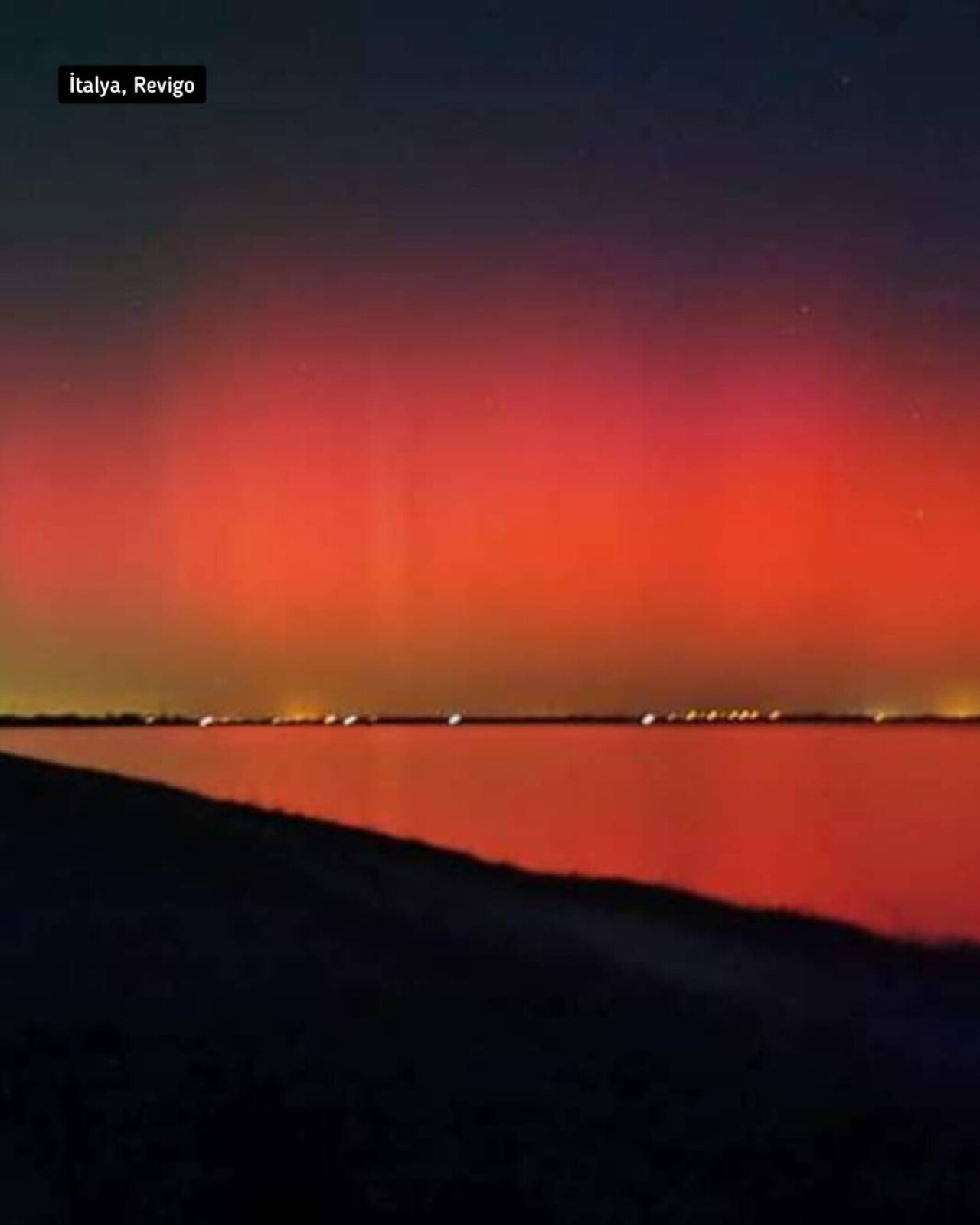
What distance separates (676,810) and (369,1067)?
2404 inches

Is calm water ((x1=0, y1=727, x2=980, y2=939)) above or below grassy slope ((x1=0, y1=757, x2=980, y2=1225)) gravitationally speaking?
below

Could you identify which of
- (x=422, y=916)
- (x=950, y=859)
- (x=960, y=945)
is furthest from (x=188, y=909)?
(x=950, y=859)

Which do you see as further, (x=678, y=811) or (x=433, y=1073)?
(x=678, y=811)

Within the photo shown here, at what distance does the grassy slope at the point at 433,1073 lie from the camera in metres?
9.02

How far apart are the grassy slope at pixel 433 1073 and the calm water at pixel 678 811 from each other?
15.8 m

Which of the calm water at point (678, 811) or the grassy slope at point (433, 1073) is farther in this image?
the calm water at point (678, 811)

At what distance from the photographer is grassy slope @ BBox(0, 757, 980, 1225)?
29.6 feet

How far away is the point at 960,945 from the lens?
2806 centimetres

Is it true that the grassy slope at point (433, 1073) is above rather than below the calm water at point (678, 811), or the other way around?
above

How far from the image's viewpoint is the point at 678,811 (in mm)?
71625

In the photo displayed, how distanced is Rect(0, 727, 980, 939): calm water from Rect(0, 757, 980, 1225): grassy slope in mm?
15785

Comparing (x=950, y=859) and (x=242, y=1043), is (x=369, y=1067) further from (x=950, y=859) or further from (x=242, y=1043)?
(x=950, y=859)

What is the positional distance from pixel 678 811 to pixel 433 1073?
61013 millimetres

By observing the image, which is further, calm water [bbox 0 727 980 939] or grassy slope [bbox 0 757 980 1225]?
calm water [bbox 0 727 980 939]
